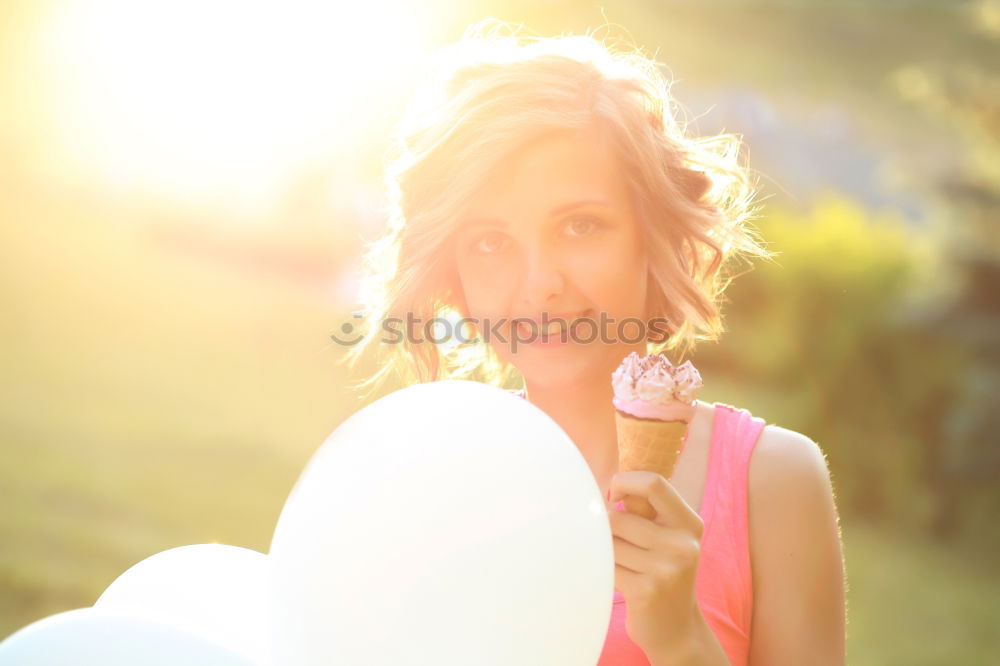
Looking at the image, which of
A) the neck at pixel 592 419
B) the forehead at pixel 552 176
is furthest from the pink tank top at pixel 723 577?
the forehead at pixel 552 176

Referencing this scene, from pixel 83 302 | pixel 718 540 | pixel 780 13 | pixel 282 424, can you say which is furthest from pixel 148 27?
pixel 718 540

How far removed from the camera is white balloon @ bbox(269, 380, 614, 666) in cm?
143

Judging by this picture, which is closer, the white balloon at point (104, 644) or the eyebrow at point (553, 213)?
the white balloon at point (104, 644)

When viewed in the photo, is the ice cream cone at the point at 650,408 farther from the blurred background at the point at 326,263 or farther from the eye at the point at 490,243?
the blurred background at the point at 326,263

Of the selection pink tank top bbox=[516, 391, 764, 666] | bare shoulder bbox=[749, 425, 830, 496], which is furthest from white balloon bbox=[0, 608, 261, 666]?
bare shoulder bbox=[749, 425, 830, 496]

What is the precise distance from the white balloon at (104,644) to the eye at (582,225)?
98 centimetres

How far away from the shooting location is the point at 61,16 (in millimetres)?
12391

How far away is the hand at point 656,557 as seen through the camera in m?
1.53

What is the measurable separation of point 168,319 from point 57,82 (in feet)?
11.7

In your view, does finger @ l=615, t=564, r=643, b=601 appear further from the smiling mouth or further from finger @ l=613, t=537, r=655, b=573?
the smiling mouth

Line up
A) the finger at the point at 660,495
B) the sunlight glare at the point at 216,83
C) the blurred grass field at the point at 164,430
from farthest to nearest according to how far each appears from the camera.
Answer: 1. the sunlight glare at the point at 216,83
2. the blurred grass field at the point at 164,430
3. the finger at the point at 660,495

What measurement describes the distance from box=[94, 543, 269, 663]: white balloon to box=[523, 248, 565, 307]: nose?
67 cm

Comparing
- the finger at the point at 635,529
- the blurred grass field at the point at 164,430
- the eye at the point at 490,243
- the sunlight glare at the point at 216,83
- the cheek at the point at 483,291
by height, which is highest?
the sunlight glare at the point at 216,83

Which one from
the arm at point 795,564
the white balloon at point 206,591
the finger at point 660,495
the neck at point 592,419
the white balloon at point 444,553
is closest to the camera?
the white balloon at point 444,553
